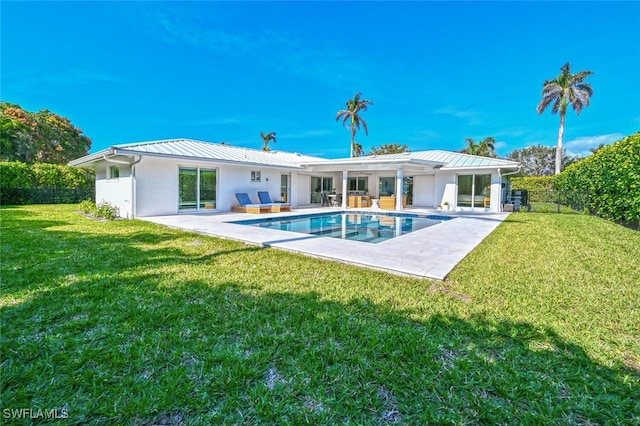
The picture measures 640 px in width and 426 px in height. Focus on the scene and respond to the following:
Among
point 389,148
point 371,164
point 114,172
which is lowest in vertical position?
point 114,172

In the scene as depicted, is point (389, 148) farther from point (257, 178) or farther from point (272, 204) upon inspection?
point (272, 204)

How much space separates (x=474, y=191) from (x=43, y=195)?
2803 cm

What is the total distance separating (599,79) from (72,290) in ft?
144

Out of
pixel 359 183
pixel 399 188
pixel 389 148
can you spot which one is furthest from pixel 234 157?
pixel 389 148

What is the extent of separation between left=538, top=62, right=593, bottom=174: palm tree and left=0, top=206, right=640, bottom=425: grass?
34.3 metres

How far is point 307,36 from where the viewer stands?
20.2m

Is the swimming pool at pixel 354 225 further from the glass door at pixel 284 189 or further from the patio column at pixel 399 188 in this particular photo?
the glass door at pixel 284 189

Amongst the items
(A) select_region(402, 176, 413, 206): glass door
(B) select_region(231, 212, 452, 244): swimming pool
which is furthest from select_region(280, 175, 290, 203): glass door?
(A) select_region(402, 176, 413, 206): glass door

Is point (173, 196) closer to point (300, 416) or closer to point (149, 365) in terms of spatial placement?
point (149, 365)

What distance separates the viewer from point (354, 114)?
1366 inches

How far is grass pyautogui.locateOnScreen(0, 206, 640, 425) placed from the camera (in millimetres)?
2131

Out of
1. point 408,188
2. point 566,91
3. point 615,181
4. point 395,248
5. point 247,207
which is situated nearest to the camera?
point 395,248

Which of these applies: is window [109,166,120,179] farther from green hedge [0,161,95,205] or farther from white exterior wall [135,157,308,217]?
green hedge [0,161,95,205]

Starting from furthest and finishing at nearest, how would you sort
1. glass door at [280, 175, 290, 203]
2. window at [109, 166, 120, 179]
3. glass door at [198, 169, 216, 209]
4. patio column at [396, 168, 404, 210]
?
glass door at [280, 175, 290, 203] → patio column at [396, 168, 404, 210] → glass door at [198, 169, 216, 209] → window at [109, 166, 120, 179]
